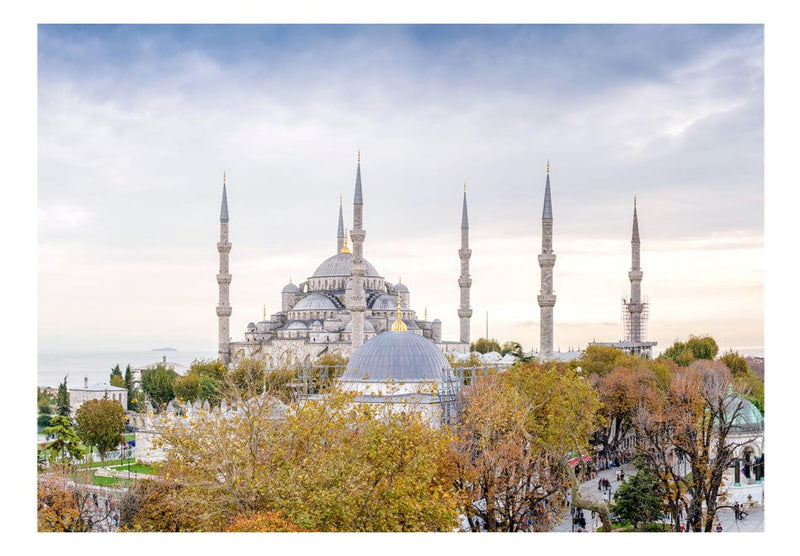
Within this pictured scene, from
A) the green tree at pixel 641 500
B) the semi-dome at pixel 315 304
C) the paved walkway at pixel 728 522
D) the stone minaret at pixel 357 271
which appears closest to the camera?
the green tree at pixel 641 500

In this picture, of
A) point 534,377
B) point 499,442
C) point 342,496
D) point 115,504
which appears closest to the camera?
point 342,496

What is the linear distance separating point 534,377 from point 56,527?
12.4m

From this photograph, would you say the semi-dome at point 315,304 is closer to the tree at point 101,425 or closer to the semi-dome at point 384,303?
the semi-dome at point 384,303

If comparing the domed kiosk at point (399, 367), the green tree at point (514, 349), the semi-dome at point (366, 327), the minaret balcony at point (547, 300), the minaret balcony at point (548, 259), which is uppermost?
the minaret balcony at point (548, 259)

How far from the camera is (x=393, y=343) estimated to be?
21969mm

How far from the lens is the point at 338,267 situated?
51.9 metres

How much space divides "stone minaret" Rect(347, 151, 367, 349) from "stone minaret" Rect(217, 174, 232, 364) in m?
7.76

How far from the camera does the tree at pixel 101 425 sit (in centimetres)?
2595

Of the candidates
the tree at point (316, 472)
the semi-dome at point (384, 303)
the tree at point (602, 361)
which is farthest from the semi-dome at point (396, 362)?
the semi-dome at point (384, 303)

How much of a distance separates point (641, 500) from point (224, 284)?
97.9ft

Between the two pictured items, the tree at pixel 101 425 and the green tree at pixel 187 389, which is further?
the green tree at pixel 187 389

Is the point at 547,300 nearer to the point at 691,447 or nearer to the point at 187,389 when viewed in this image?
the point at 187,389
